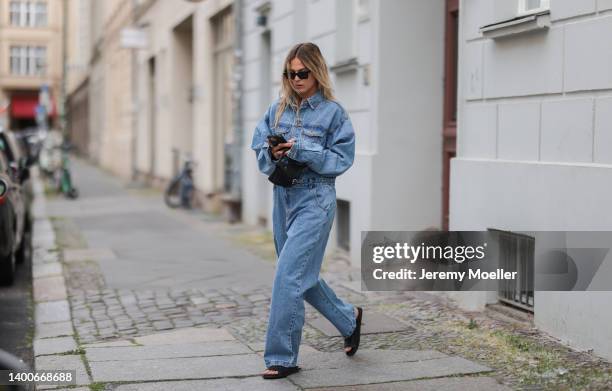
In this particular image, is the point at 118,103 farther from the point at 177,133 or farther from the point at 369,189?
the point at 369,189

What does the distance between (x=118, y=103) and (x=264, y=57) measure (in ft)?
71.1

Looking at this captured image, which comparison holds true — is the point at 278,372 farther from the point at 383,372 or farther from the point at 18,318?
the point at 18,318

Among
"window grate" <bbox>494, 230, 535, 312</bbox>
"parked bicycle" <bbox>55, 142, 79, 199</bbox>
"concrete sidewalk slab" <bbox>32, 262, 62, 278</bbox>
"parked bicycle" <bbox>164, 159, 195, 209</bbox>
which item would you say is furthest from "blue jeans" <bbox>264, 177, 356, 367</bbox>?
"parked bicycle" <bbox>55, 142, 79, 199</bbox>

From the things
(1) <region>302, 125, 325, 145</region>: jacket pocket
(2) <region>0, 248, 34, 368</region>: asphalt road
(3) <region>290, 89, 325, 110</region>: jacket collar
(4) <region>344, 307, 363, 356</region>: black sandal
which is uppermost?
(3) <region>290, 89, 325, 110</region>: jacket collar

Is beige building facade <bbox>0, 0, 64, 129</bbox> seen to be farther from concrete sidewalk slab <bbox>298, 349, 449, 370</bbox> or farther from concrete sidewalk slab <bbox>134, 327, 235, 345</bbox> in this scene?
concrete sidewalk slab <bbox>298, 349, 449, 370</bbox>

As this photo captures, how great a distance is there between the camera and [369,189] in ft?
30.8

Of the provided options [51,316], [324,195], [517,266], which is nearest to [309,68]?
[324,195]

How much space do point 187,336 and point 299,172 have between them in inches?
76.3

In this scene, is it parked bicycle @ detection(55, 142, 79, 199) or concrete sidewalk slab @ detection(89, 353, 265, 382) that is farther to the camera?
parked bicycle @ detection(55, 142, 79, 199)

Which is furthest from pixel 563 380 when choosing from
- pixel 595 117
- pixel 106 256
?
pixel 106 256

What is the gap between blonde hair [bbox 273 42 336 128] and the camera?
5305 mm

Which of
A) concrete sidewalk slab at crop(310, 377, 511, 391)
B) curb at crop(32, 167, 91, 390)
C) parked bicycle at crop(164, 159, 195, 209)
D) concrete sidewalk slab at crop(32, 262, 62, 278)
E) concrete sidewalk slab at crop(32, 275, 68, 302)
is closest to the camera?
concrete sidewalk slab at crop(310, 377, 511, 391)

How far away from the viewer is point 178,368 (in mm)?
5648

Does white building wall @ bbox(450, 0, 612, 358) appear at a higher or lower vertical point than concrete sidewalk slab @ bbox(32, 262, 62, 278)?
higher
